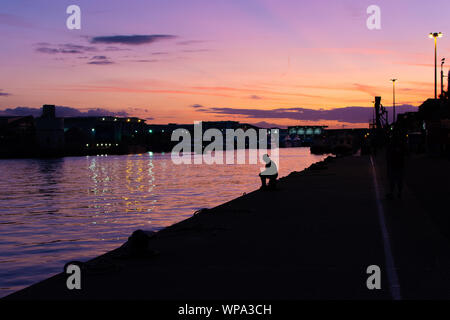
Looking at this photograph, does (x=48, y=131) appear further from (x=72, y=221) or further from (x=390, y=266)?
(x=390, y=266)

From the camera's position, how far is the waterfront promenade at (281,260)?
26.8 feet

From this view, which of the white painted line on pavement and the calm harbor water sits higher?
the white painted line on pavement

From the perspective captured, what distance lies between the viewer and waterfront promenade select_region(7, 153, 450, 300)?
8172 mm

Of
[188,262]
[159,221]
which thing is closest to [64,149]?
[159,221]

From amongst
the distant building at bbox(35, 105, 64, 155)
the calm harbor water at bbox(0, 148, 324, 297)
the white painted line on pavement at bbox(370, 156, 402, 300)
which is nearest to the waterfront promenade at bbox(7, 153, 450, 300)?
the white painted line on pavement at bbox(370, 156, 402, 300)

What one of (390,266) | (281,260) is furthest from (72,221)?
(390,266)

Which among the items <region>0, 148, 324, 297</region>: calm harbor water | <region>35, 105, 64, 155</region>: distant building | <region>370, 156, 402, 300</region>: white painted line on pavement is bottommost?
<region>0, 148, 324, 297</region>: calm harbor water

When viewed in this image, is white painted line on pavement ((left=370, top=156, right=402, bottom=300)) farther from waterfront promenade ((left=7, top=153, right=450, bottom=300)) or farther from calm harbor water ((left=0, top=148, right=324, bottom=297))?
calm harbor water ((left=0, top=148, right=324, bottom=297))

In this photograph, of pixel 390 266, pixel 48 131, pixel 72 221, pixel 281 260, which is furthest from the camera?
pixel 48 131

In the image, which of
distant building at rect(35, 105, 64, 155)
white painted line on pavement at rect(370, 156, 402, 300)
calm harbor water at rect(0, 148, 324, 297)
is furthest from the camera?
distant building at rect(35, 105, 64, 155)

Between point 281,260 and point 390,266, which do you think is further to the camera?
point 281,260

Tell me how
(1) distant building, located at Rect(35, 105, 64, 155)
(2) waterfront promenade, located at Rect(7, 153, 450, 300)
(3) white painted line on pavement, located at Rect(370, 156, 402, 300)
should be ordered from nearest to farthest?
(3) white painted line on pavement, located at Rect(370, 156, 402, 300), (2) waterfront promenade, located at Rect(7, 153, 450, 300), (1) distant building, located at Rect(35, 105, 64, 155)

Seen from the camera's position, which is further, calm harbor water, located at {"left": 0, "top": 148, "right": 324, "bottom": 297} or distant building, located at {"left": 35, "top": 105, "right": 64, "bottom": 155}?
distant building, located at {"left": 35, "top": 105, "right": 64, "bottom": 155}

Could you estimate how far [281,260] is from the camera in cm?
1041
